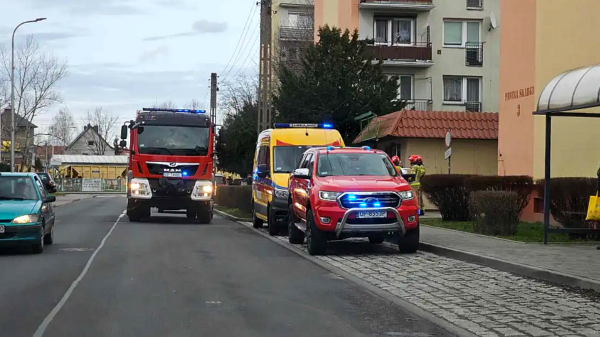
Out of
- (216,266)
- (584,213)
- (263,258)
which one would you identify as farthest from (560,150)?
(216,266)

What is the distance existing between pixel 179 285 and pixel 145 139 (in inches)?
558

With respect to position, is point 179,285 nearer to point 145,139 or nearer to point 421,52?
point 145,139

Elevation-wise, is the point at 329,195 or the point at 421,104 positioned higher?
the point at 421,104

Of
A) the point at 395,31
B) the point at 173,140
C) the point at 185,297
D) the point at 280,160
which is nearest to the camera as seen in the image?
the point at 185,297

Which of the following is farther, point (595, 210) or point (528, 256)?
point (595, 210)

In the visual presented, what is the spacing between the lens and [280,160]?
67.8 ft

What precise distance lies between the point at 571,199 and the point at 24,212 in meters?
10.4

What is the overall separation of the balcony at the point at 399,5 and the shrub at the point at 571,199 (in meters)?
29.2

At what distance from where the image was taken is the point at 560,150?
2017cm

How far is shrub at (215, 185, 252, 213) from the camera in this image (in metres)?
30.4

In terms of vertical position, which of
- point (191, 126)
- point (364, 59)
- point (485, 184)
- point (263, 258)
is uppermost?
point (364, 59)

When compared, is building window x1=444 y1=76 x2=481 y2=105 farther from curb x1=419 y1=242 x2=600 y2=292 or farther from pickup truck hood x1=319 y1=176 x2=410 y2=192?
pickup truck hood x1=319 y1=176 x2=410 y2=192

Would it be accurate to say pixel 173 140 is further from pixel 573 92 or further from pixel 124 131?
pixel 573 92

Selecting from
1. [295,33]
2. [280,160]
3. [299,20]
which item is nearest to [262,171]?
[280,160]
